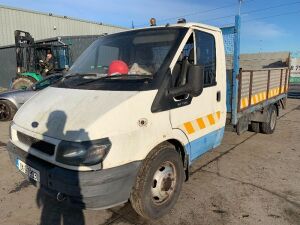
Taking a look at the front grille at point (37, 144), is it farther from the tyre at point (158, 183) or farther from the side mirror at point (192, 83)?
the side mirror at point (192, 83)

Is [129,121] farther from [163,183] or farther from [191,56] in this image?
[191,56]

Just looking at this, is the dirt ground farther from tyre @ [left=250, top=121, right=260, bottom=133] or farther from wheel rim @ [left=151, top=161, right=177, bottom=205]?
tyre @ [left=250, top=121, right=260, bottom=133]

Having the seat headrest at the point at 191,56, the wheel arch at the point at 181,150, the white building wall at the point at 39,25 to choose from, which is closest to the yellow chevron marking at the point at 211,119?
the wheel arch at the point at 181,150

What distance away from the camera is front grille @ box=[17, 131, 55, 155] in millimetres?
2865

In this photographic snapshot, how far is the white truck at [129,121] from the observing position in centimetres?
270

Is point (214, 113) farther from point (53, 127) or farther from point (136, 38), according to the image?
point (53, 127)

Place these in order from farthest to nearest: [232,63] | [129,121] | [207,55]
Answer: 1. [232,63]
2. [207,55]
3. [129,121]

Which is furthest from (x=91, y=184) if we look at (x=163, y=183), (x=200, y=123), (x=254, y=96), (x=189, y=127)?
(x=254, y=96)

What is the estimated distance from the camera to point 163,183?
11.1 feet

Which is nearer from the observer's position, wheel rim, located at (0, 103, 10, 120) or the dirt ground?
the dirt ground

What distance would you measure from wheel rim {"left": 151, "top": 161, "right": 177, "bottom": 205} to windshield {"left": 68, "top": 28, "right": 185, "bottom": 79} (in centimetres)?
109

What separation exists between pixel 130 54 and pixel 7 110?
7119 millimetres

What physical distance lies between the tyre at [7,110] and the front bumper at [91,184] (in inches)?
285

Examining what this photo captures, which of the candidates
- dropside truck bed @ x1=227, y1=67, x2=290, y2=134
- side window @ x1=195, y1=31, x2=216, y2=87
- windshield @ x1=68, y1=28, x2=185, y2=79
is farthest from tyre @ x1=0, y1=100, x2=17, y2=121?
side window @ x1=195, y1=31, x2=216, y2=87
